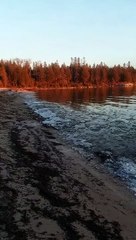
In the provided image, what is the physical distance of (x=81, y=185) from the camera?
13.6 m

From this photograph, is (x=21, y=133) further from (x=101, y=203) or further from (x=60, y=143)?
(x=101, y=203)

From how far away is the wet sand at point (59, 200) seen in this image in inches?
356

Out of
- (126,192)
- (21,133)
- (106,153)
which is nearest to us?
(126,192)

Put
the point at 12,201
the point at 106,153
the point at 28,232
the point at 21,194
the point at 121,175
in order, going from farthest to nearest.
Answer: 1. the point at 106,153
2. the point at 121,175
3. the point at 21,194
4. the point at 12,201
5. the point at 28,232

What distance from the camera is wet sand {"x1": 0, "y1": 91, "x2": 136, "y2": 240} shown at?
29.7 ft

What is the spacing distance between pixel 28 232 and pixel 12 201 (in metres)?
2.31

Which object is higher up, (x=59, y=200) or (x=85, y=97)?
(x=85, y=97)

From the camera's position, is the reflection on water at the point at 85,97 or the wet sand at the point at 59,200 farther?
the reflection on water at the point at 85,97

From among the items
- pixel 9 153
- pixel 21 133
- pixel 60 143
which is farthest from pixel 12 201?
pixel 21 133

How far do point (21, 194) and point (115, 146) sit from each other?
480 inches

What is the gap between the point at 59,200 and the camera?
37.5 ft

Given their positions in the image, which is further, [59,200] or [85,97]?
[85,97]

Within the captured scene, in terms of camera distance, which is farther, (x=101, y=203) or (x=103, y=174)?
(x=103, y=174)

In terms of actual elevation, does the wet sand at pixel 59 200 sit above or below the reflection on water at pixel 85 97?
Answer: below
